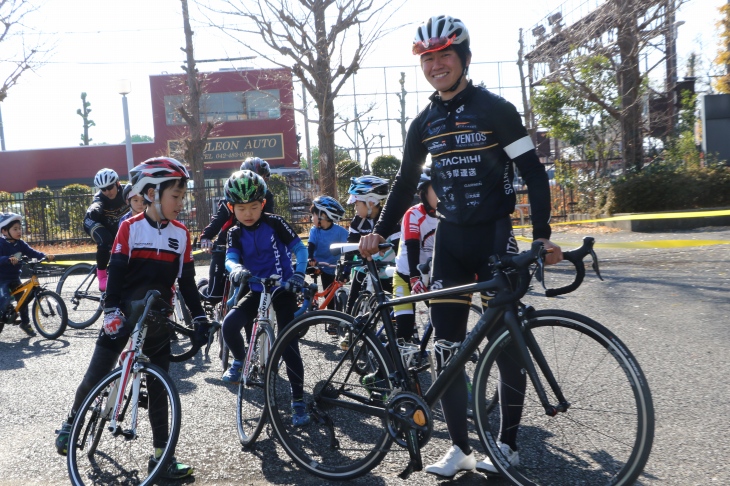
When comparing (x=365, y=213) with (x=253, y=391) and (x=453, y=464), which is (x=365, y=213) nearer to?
(x=253, y=391)

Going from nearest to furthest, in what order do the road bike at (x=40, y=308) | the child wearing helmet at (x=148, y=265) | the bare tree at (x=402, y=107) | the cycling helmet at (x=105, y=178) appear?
the child wearing helmet at (x=148, y=265) < the cycling helmet at (x=105, y=178) < the road bike at (x=40, y=308) < the bare tree at (x=402, y=107)

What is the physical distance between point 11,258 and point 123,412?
21.7 ft

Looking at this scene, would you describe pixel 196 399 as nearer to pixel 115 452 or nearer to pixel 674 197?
pixel 115 452

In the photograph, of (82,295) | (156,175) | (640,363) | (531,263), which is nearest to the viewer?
(531,263)

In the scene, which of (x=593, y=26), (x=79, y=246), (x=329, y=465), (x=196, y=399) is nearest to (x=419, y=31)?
(x=329, y=465)

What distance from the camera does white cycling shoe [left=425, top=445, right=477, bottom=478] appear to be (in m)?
3.86

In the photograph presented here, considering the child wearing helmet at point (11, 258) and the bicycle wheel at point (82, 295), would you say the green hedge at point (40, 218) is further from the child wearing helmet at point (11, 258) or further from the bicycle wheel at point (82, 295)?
the child wearing helmet at point (11, 258)

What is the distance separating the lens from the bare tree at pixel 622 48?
18609 mm

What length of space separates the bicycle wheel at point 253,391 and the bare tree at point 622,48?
16.3 metres

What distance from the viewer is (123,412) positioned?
13.1 ft

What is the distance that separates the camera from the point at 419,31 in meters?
3.83

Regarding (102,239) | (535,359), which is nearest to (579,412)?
(535,359)

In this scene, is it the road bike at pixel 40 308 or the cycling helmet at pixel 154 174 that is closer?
the cycling helmet at pixel 154 174

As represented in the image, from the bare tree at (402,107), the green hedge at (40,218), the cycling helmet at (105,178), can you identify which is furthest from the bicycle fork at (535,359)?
the bare tree at (402,107)
